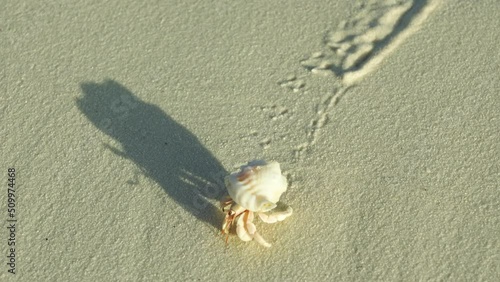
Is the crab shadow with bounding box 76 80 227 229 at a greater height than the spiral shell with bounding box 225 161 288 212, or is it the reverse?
the crab shadow with bounding box 76 80 227 229

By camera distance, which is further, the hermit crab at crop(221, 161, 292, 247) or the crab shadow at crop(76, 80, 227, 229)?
the crab shadow at crop(76, 80, 227, 229)

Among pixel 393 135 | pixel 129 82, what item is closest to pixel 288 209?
pixel 393 135

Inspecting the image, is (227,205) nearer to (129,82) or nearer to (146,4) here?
(129,82)

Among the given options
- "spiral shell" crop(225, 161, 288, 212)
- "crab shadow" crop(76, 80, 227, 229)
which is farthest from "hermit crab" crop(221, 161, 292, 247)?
"crab shadow" crop(76, 80, 227, 229)

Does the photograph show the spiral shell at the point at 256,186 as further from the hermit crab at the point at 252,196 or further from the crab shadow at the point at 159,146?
the crab shadow at the point at 159,146

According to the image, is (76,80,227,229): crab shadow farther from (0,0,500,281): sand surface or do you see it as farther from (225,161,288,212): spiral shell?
(225,161,288,212): spiral shell

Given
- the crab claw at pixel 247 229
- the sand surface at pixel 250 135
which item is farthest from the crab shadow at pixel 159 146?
the crab claw at pixel 247 229

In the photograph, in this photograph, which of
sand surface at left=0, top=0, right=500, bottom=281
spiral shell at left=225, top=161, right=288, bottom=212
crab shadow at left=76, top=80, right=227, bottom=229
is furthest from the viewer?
crab shadow at left=76, top=80, right=227, bottom=229
